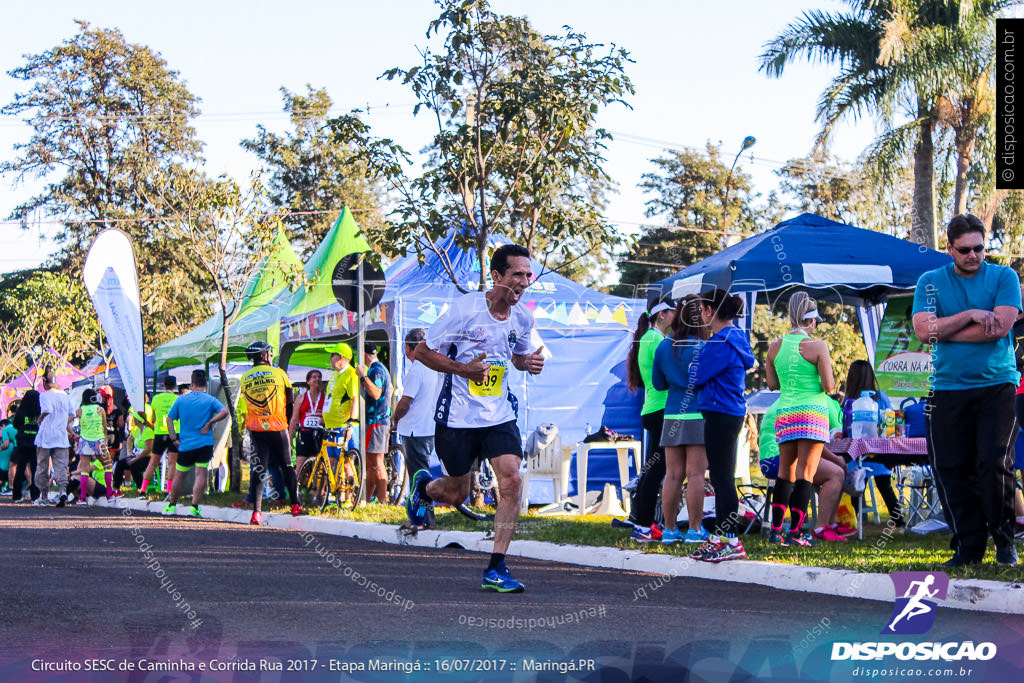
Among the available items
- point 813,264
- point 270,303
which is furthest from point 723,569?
point 270,303

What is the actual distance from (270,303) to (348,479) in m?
9.01

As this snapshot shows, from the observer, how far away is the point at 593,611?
626 cm

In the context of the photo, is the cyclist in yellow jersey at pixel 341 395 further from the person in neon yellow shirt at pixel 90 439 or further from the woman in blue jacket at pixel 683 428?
the person in neon yellow shirt at pixel 90 439

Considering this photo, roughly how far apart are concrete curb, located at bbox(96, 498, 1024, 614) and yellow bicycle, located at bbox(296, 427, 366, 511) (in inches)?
57.1

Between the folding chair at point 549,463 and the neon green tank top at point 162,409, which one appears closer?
the folding chair at point 549,463

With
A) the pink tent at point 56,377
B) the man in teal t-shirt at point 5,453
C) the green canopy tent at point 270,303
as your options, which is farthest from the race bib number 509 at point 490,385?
the pink tent at point 56,377

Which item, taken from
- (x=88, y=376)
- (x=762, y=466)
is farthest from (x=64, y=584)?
(x=88, y=376)

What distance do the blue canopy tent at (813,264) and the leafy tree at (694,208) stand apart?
29.0m

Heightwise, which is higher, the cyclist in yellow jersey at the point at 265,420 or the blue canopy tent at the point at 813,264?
the blue canopy tent at the point at 813,264

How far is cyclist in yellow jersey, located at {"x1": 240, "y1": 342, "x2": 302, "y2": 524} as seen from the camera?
13633 mm

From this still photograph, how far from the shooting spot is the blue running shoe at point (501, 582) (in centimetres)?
697

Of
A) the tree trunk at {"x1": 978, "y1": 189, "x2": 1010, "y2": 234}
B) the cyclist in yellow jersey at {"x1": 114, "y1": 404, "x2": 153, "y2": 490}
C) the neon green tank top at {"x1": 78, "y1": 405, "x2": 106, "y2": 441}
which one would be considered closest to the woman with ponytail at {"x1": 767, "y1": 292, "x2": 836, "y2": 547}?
the cyclist in yellow jersey at {"x1": 114, "y1": 404, "x2": 153, "y2": 490}

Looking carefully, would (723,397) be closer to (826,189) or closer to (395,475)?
(395,475)

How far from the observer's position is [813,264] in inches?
507
